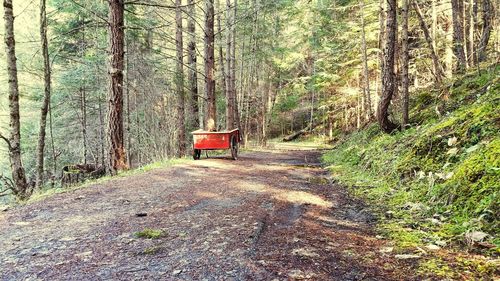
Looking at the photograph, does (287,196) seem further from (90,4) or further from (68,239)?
(90,4)

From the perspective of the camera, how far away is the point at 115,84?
846 cm

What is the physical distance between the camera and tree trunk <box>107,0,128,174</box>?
839 centimetres

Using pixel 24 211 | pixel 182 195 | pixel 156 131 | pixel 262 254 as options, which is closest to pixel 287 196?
pixel 182 195

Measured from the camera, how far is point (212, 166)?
9.30 m

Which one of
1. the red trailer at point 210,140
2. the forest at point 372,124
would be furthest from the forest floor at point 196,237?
the red trailer at point 210,140

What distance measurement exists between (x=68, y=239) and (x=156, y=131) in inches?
709

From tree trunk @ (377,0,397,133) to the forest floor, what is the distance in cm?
433

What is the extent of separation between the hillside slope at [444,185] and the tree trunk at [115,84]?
5.56m

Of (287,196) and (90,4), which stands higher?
(90,4)

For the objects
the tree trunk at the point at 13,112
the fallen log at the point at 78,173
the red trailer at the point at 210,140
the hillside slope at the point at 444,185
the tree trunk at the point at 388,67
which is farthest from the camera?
the red trailer at the point at 210,140

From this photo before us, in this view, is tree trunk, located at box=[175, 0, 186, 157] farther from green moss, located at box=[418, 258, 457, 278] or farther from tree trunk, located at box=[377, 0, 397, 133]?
green moss, located at box=[418, 258, 457, 278]

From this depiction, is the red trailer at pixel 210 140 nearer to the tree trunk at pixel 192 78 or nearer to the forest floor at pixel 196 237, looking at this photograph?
the tree trunk at pixel 192 78

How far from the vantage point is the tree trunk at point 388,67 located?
8695 millimetres

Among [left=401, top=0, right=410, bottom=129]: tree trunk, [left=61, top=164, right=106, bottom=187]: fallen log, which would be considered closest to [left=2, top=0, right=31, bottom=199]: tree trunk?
[left=61, top=164, right=106, bottom=187]: fallen log
